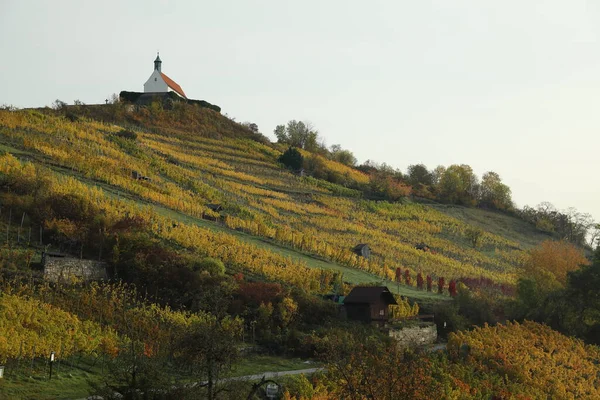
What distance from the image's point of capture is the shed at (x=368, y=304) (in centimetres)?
3734

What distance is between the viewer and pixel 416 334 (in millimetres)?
37875

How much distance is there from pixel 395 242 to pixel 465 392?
154ft

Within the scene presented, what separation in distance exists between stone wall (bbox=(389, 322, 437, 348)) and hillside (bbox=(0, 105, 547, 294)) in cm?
1008

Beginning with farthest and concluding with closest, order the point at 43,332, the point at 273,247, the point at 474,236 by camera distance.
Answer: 1. the point at 474,236
2. the point at 273,247
3. the point at 43,332

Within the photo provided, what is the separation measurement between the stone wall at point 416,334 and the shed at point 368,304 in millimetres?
1352

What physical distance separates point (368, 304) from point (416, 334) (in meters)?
3.62

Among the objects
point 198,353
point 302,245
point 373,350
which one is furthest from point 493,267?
point 198,353

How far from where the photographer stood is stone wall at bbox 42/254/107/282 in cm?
3300

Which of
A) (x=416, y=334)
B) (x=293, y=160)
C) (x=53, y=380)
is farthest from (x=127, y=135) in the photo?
(x=53, y=380)

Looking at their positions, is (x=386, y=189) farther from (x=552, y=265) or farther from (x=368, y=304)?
(x=368, y=304)

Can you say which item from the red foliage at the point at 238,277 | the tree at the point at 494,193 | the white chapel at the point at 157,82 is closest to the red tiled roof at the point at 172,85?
the white chapel at the point at 157,82

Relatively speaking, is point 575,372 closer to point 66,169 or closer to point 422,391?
point 422,391

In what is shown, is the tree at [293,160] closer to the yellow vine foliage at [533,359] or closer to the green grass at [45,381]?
the yellow vine foliage at [533,359]

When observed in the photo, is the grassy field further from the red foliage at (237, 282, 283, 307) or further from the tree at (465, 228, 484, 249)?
the tree at (465, 228, 484, 249)
